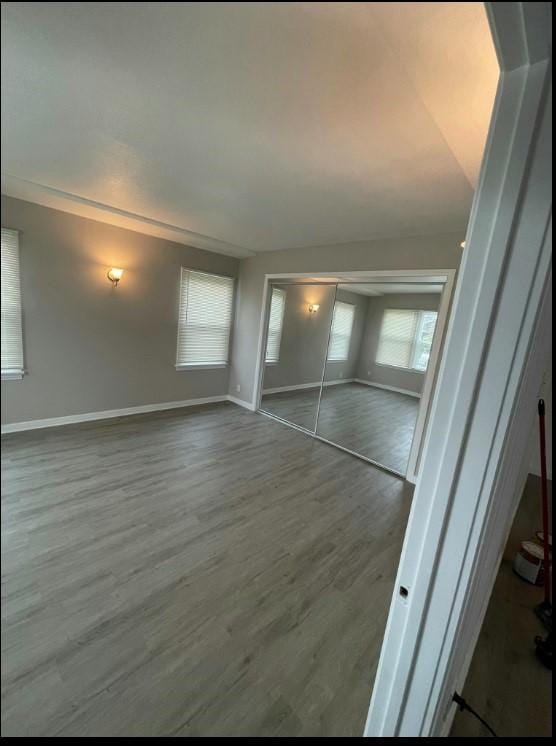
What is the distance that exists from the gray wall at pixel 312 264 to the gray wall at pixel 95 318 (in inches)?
13.4

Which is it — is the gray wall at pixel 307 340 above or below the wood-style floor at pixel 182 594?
above

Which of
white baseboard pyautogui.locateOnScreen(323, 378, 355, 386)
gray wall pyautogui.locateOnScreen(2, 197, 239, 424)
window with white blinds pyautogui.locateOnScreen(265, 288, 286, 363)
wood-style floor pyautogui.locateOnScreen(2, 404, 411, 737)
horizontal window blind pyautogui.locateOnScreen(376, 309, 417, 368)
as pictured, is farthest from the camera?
white baseboard pyautogui.locateOnScreen(323, 378, 355, 386)

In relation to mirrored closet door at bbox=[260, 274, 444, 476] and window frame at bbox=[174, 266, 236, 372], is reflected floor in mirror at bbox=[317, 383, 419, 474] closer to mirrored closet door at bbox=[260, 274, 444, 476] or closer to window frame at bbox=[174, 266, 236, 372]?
mirrored closet door at bbox=[260, 274, 444, 476]

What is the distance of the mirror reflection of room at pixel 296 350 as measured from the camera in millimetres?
4293

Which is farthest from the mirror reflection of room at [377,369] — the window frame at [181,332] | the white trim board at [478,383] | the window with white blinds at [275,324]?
the white trim board at [478,383]

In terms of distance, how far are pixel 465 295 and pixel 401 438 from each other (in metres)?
3.53

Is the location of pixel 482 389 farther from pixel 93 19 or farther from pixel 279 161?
pixel 279 161

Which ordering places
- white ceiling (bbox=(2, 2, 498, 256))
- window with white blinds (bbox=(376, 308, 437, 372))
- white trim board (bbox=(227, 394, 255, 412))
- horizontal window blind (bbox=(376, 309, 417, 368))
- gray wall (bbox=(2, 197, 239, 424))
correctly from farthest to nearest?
white trim board (bbox=(227, 394, 255, 412)) < horizontal window blind (bbox=(376, 309, 417, 368)) < window with white blinds (bbox=(376, 308, 437, 372)) < gray wall (bbox=(2, 197, 239, 424)) < white ceiling (bbox=(2, 2, 498, 256))

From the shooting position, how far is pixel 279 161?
1680 millimetres

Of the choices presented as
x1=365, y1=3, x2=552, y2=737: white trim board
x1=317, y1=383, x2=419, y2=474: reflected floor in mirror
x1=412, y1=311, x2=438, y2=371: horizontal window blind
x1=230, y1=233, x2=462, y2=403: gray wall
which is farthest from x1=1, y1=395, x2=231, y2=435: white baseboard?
x1=412, y1=311, x2=438, y2=371: horizontal window blind

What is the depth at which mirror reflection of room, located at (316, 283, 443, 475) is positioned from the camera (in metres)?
3.46

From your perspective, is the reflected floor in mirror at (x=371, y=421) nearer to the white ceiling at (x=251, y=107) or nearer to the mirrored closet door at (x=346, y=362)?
the mirrored closet door at (x=346, y=362)

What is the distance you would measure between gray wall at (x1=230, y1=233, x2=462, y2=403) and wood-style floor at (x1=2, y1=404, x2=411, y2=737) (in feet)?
6.80

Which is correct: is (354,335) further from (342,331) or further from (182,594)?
(182,594)
